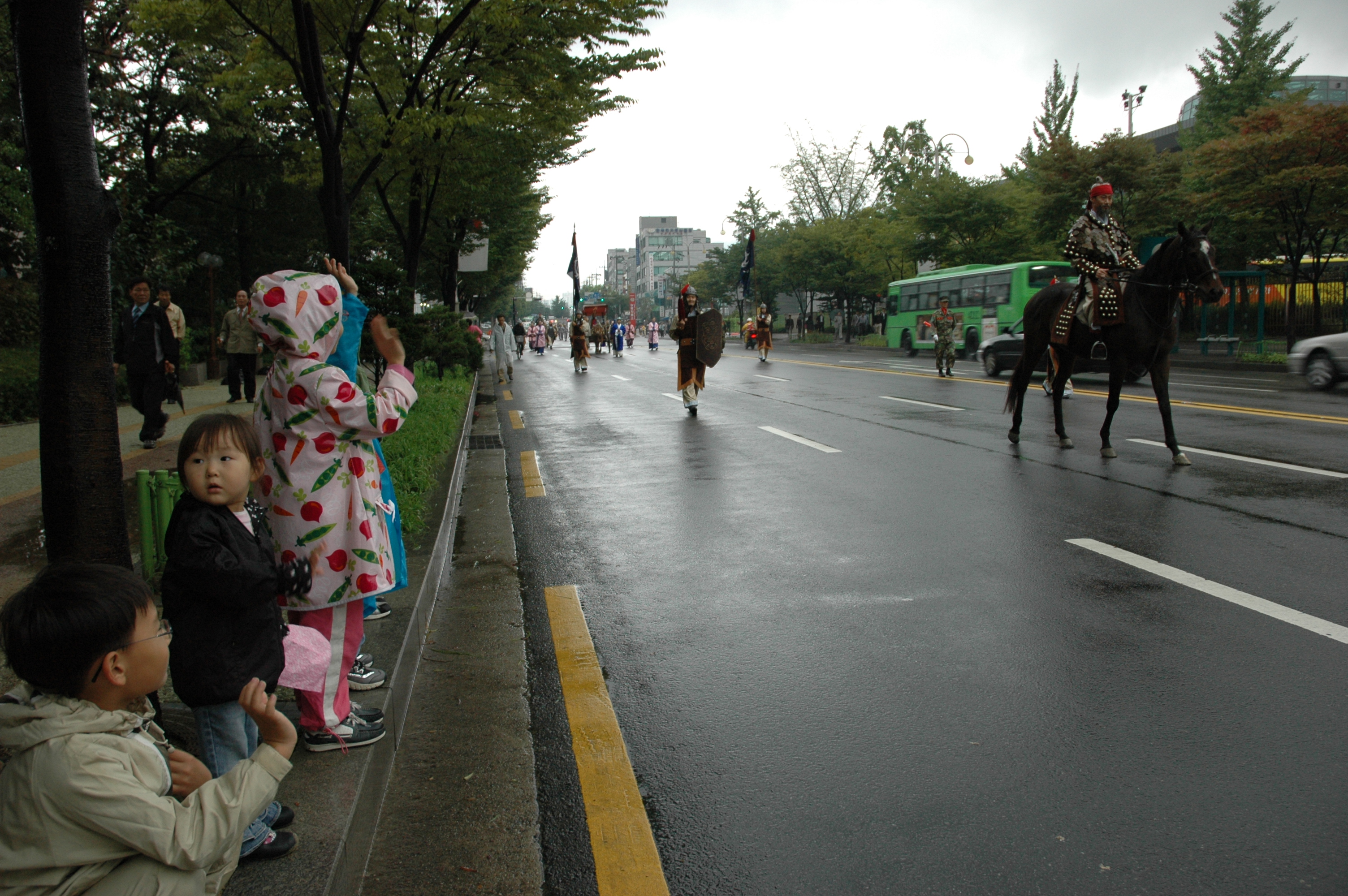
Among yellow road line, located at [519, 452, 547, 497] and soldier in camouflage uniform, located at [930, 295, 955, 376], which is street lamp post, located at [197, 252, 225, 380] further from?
soldier in camouflage uniform, located at [930, 295, 955, 376]

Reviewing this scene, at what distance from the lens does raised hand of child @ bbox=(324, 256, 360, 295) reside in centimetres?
358

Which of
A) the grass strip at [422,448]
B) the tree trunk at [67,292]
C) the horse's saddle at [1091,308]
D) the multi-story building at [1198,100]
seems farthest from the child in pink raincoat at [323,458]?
the multi-story building at [1198,100]

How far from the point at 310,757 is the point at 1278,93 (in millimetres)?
51620

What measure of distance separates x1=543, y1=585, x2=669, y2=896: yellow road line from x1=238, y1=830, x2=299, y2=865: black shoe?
0.81 metres

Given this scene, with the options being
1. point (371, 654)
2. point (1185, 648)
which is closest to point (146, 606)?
point (371, 654)

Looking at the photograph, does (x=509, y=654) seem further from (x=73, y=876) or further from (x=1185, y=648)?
(x=1185, y=648)

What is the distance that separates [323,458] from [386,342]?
17.5 inches

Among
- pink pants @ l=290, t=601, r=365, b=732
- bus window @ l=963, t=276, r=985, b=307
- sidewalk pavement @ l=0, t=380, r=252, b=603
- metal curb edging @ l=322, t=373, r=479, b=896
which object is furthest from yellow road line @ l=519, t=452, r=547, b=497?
bus window @ l=963, t=276, r=985, b=307

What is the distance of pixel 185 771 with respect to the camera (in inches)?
77.4

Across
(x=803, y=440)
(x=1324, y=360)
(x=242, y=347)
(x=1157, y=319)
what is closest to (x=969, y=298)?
(x=1324, y=360)

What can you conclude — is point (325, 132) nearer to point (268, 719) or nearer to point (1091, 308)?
point (1091, 308)

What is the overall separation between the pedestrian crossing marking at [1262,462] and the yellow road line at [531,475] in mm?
5823

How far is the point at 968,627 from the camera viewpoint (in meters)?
4.56

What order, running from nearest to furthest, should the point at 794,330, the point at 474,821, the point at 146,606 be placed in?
the point at 146,606
the point at 474,821
the point at 794,330
